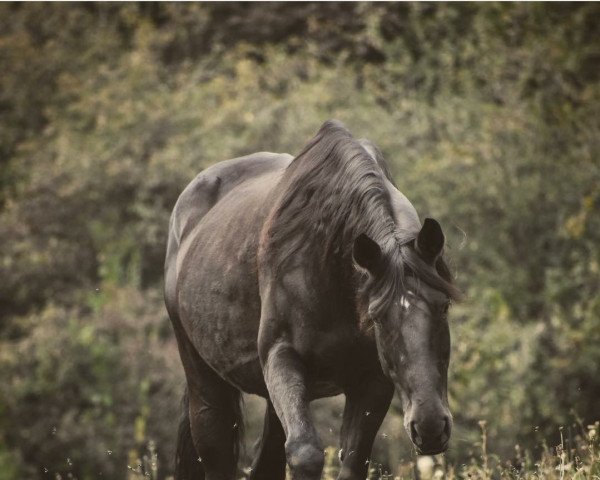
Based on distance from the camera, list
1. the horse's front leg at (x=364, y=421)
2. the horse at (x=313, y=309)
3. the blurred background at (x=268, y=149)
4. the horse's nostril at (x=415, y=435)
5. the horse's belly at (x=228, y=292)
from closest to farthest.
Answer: the horse's nostril at (x=415, y=435)
the horse at (x=313, y=309)
the horse's front leg at (x=364, y=421)
the horse's belly at (x=228, y=292)
the blurred background at (x=268, y=149)

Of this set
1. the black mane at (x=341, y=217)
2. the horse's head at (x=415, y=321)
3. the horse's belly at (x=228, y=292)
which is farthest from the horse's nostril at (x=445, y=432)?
the horse's belly at (x=228, y=292)

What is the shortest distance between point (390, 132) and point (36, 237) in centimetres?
638

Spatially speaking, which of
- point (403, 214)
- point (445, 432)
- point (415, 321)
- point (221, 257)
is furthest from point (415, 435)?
point (221, 257)

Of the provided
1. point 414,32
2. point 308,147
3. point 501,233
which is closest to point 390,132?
point 501,233

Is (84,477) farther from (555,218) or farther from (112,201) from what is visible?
(555,218)

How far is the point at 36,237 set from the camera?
1864 cm

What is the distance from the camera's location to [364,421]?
509 cm

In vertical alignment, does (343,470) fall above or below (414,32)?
above

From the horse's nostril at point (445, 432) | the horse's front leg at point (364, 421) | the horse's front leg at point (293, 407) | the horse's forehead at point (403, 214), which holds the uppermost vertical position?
the horse's forehead at point (403, 214)

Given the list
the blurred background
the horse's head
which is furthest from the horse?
the blurred background

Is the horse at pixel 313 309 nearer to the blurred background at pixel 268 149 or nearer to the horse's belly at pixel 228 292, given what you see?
the horse's belly at pixel 228 292

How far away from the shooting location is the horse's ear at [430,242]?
14.5ft

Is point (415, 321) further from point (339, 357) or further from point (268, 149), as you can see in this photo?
point (268, 149)

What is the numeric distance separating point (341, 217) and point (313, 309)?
44 cm
